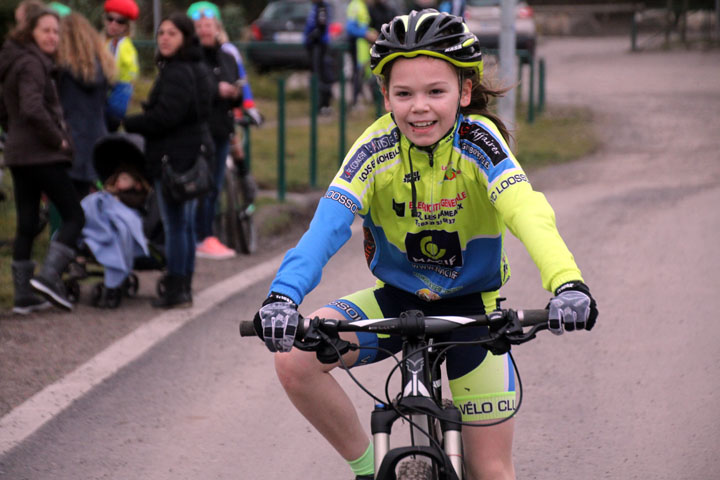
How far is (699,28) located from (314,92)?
82.2 ft

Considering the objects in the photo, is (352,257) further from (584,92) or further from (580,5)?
(580,5)

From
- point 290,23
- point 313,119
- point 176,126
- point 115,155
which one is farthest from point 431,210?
point 290,23

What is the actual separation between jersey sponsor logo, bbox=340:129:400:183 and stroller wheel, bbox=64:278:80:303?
4.75m

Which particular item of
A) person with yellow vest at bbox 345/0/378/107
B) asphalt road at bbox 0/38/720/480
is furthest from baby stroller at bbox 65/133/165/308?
person with yellow vest at bbox 345/0/378/107

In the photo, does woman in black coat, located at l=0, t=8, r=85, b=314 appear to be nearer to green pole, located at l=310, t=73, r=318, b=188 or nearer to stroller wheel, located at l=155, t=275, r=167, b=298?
stroller wheel, located at l=155, t=275, r=167, b=298

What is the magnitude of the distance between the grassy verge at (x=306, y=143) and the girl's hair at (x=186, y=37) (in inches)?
97.5

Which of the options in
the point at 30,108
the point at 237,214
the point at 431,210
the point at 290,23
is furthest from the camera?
the point at 290,23

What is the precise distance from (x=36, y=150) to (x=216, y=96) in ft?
6.42

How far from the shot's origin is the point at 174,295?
7.86 m

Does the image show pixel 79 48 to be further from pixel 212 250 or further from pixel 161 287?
pixel 212 250

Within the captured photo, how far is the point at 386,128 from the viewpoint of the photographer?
3766 mm

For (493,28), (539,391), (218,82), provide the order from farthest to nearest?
(493,28), (218,82), (539,391)

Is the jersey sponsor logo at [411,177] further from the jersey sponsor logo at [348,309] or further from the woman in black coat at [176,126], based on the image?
the woman in black coat at [176,126]

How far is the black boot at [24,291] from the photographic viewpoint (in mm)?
7609
